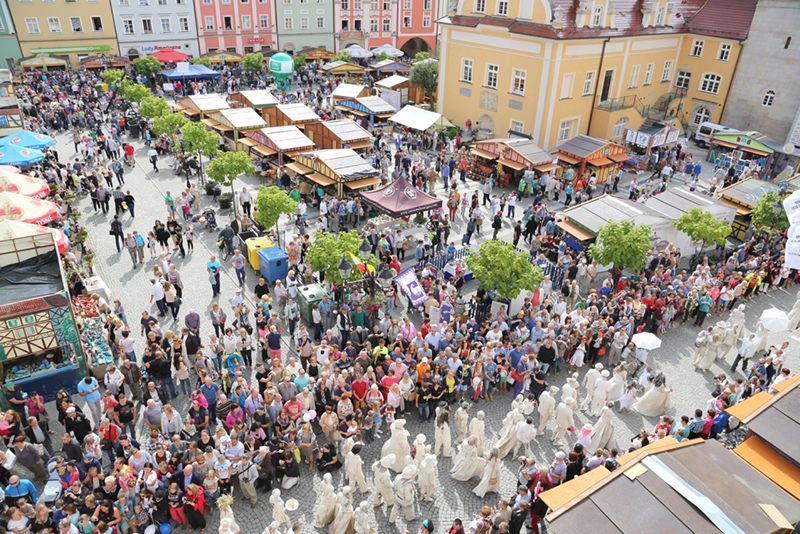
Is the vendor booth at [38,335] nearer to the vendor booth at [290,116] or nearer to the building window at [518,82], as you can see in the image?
the vendor booth at [290,116]

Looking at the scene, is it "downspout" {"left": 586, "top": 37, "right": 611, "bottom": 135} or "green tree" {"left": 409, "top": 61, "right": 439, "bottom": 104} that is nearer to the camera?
"downspout" {"left": 586, "top": 37, "right": 611, "bottom": 135}

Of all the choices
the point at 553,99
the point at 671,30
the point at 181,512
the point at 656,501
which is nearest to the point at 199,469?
the point at 181,512

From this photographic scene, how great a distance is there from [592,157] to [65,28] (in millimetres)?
43032

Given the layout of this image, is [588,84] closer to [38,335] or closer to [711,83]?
[711,83]

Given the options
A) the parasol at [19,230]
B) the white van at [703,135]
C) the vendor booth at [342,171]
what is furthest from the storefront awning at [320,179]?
the white van at [703,135]

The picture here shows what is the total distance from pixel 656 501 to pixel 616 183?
71.8 feet

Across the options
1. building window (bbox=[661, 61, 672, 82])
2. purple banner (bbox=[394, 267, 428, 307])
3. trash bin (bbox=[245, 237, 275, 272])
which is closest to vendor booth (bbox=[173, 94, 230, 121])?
trash bin (bbox=[245, 237, 275, 272])

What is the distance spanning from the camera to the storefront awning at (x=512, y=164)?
2510 cm

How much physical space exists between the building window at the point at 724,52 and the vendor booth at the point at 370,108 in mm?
19503

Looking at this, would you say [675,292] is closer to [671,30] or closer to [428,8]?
[671,30]

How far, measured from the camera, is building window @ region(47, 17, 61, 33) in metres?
44.4

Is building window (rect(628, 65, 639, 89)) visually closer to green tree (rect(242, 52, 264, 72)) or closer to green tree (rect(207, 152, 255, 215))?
green tree (rect(207, 152, 255, 215))

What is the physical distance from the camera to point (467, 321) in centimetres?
1405

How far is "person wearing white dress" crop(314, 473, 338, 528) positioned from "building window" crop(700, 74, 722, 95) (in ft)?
116
